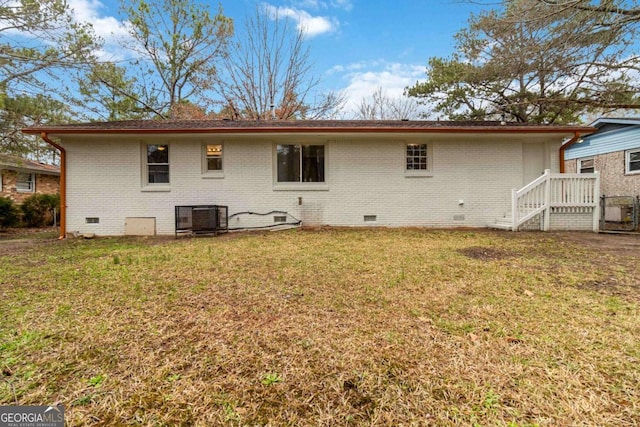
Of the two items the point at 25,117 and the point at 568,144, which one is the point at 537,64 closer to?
the point at 568,144

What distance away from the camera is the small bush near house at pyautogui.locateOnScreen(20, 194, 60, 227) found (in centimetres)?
A: 1269

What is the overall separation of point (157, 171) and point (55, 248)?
3331mm

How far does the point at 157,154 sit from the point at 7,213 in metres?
8.58

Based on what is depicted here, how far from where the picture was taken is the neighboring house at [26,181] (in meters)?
13.6

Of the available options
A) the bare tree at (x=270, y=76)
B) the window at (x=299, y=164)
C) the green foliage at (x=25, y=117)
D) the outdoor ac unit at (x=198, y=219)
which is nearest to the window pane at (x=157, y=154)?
the outdoor ac unit at (x=198, y=219)

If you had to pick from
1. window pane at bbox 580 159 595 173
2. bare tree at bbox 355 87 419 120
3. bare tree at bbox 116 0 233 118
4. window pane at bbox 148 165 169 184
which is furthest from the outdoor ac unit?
window pane at bbox 580 159 595 173

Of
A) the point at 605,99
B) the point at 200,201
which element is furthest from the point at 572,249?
the point at 200,201

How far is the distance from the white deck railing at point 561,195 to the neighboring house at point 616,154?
575cm

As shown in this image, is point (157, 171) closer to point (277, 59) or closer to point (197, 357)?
point (197, 357)

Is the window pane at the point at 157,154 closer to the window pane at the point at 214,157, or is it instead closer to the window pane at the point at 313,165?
the window pane at the point at 214,157

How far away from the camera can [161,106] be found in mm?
16891

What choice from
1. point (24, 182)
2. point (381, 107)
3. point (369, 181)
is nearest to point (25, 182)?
point (24, 182)

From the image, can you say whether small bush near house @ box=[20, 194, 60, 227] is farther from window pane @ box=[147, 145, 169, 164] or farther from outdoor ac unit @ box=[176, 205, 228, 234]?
outdoor ac unit @ box=[176, 205, 228, 234]

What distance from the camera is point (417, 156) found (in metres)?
9.18
